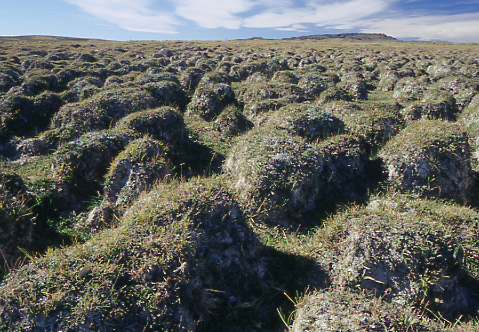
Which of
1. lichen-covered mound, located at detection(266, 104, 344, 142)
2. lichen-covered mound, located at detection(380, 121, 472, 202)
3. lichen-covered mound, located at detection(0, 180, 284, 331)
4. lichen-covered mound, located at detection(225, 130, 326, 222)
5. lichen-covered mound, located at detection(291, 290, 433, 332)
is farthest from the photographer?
lichen-covered mound, located at detection(266, 104, 344, 142)

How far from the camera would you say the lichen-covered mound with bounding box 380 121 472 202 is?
1075 centimetres

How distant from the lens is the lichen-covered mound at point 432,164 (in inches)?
423

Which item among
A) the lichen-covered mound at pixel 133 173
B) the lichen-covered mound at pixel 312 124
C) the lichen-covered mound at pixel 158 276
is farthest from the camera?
the lichen-covered mound at pixel 312 124

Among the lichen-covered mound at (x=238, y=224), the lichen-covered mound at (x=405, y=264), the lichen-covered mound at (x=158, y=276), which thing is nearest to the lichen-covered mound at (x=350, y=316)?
the lichen-covered mound at (x=238, y=224)

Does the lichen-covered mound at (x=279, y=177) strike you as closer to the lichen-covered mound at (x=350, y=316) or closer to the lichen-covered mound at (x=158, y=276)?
the lichen-covered mound at (x=158, y=276)

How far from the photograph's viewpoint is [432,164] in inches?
426

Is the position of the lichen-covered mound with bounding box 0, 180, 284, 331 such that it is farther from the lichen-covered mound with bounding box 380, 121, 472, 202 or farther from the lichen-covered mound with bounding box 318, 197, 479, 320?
the lichen-covered mound with bounding box 380, 121, 472, 202

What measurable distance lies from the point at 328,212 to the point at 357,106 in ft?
30.4

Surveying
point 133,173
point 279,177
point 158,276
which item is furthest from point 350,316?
point 133,173

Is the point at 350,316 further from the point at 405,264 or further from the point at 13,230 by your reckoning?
the point at 13,230

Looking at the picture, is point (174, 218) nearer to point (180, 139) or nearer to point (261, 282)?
point (261, 282)

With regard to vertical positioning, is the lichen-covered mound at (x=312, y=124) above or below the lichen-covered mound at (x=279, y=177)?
above

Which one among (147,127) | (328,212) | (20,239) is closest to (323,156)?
(328,212)

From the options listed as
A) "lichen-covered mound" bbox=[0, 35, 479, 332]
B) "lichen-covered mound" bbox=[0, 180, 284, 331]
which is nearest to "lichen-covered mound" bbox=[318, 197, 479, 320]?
"lichen-covered mound" bbox=[0, 35, 479, 332]
